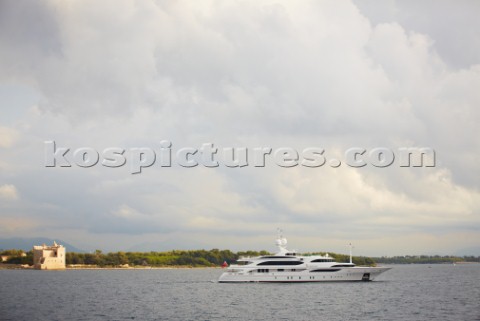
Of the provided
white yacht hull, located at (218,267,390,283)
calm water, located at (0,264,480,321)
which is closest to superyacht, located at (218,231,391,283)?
white yacht hull, located at (218,267,390,283)

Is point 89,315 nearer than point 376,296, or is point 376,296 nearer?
point 89,315

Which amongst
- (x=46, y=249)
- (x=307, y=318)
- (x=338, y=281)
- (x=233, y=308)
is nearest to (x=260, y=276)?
(x=338, y=281)

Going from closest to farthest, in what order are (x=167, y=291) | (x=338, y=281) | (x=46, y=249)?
1. (x=167, y=291)
2. (x=338, y=281)
3. (x=46, y=249)

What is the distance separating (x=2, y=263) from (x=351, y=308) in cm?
15776

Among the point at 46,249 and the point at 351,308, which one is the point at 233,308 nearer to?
the point at 351,308

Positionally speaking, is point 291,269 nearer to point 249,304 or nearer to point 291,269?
point 291,269

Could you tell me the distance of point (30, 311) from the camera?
58.6 m

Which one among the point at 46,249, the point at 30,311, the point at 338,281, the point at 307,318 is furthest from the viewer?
the point at 46,249

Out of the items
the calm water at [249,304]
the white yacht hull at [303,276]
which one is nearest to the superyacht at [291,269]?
the white yacht hull at [303,276]

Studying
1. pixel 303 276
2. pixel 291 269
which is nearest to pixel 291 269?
pixel 291 269

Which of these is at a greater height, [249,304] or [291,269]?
[291,269]

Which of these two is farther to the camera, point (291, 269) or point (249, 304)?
point (291, 269)

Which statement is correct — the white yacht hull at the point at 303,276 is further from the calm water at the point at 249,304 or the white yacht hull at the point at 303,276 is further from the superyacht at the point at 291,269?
the calm water at the point at 249,304

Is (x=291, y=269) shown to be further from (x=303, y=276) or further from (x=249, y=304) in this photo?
(x=249, y=304)
